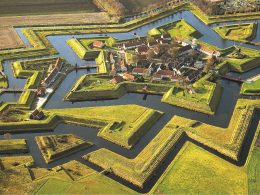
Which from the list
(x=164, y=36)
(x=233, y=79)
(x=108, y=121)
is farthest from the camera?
(x=164, y=36)

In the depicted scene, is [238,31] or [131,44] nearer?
[131,44]

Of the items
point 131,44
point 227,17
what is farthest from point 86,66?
point 227,17

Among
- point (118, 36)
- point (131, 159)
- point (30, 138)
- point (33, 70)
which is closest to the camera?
point (131, 159)

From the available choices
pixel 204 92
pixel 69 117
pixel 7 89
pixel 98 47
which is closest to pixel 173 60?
pixel 204 92

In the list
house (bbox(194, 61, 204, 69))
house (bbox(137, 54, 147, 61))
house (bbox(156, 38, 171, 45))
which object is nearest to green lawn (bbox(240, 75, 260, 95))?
house (bbox(194, 61, 204, 69))

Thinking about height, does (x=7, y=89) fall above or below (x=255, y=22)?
below

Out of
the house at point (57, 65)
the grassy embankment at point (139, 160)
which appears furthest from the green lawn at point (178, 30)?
the grassy embankment at point (139, 160)

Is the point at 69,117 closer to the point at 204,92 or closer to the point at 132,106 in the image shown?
the point at 132,106

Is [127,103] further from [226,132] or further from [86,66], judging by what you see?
[226,132]

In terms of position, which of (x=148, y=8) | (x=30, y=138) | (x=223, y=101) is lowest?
(x=30, y=138)
